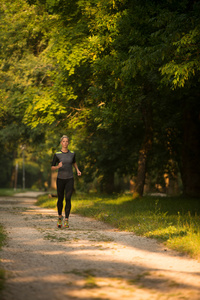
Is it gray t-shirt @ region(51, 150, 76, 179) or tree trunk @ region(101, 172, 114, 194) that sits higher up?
gray t-shirt @ region(51, 150, 76, 179)

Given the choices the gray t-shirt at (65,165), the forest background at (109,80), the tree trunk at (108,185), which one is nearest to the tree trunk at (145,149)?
the forest background at (109,80)

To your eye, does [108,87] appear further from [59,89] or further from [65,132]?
[65,132]

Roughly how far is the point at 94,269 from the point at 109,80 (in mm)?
8506

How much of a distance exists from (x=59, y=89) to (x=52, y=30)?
268cm

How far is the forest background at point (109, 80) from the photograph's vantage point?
11094mm

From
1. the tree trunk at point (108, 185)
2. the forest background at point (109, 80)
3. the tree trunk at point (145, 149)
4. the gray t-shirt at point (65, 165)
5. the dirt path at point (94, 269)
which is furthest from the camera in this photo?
the tree trunk at point (108, 185)

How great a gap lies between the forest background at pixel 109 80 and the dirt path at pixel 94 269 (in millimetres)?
4168

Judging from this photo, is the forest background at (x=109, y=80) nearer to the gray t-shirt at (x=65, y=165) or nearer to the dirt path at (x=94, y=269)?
the gray t-shirt at (x=65, y=165)

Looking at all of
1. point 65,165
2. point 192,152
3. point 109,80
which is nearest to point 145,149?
point 192,152

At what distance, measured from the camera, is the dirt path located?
4.75 metres

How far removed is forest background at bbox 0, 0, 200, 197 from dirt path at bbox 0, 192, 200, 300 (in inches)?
164

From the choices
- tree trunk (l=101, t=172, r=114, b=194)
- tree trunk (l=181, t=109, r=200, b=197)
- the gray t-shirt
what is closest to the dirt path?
the gray t-shirt

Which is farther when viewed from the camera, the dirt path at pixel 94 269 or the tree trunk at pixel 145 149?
the tree trunk at pixel 145 149

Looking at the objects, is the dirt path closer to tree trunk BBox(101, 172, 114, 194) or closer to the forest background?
the forest background
